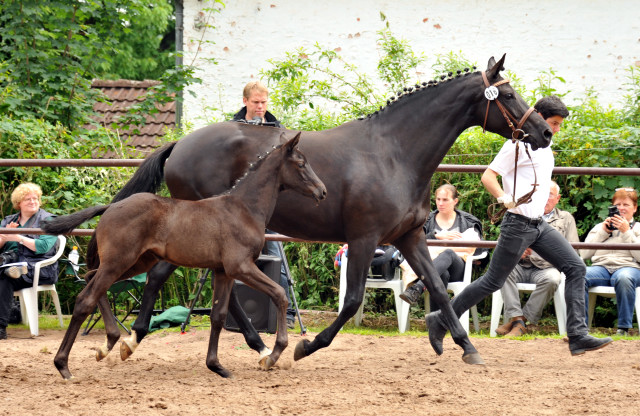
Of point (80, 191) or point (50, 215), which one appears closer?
point (50, 215)

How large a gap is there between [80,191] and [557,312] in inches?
203

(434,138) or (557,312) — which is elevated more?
(434,138)

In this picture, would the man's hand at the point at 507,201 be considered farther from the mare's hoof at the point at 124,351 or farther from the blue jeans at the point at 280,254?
the mare's hoof at the point at 124,351

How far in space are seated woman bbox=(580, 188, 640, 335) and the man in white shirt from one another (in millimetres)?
1643

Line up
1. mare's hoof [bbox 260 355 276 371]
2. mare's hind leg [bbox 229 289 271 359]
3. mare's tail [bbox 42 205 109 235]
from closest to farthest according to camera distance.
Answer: mare's tail [bbox 42 205 109 235] < mare's hoof [bbox 260 355 276 371] < mare's hind leg [bbox 229 289 271 359]

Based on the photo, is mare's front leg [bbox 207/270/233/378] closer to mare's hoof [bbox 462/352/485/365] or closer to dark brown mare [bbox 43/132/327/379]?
dark brown mare [bbox 43/132/327/379]

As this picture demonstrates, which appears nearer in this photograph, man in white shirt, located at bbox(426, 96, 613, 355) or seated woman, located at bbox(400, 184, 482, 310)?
man in white shirt, located at bbox(426, 96, 613, 355)

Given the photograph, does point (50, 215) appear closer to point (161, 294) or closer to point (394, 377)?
point (161, 294)

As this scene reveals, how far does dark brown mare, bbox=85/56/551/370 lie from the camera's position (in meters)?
5.66

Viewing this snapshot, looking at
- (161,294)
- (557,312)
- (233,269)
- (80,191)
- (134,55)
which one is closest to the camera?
(233,269)

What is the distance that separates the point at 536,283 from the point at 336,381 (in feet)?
10.5

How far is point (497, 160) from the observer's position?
604cm

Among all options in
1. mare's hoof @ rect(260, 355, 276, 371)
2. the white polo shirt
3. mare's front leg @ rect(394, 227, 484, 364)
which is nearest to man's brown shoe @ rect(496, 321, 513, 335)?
mare's front leg @ rect(394, 227, 484, 364)

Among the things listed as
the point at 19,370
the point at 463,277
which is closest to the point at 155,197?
the point at 19,370
